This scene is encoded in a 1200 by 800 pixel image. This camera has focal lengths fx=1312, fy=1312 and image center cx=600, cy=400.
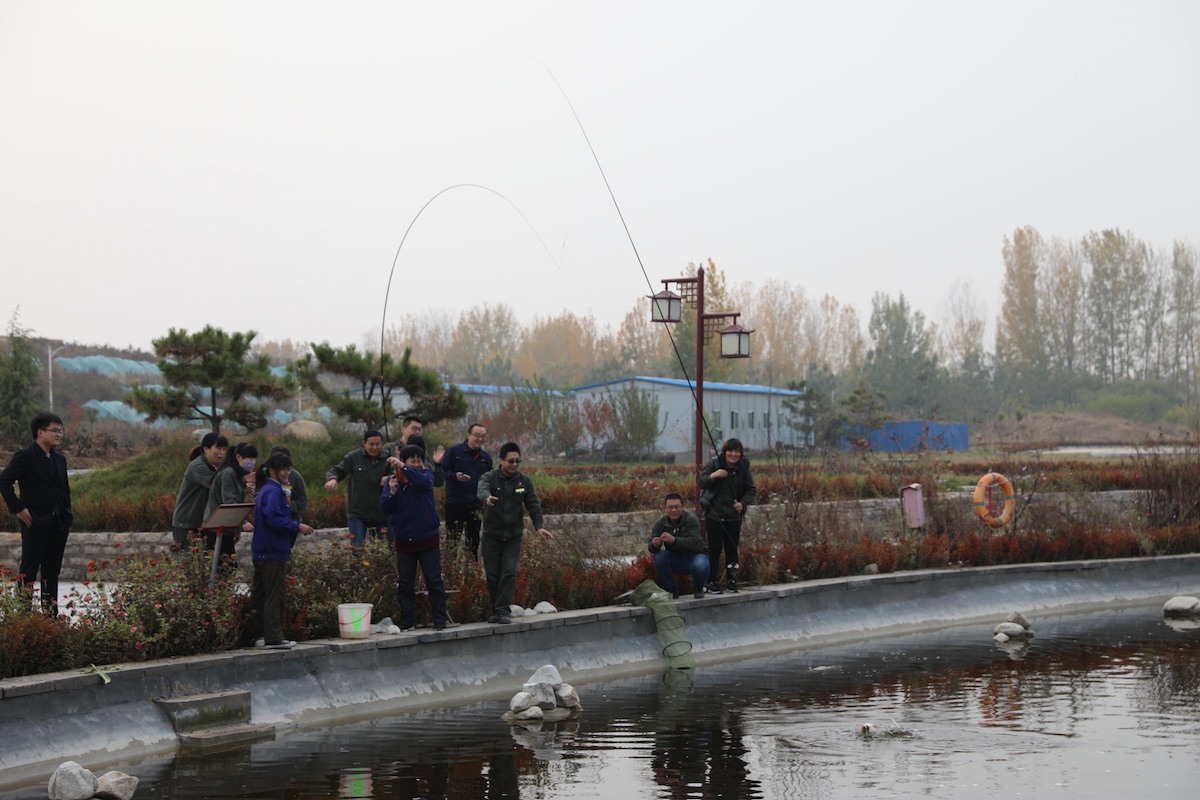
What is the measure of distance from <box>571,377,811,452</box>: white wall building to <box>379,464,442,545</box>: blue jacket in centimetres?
3381

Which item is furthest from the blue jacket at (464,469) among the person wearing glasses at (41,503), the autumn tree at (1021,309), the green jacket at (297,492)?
the autumn tree at (1021,309)

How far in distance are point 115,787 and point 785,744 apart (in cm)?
445

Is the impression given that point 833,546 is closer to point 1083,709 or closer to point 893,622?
point 893,622

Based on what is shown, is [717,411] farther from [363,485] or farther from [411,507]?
[411,507]

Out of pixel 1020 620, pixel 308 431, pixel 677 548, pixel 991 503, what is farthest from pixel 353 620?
pixel 308 431

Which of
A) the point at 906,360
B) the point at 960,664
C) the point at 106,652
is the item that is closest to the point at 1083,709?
the point at 960,664

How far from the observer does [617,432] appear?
45.1m

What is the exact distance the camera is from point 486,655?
1184 cm

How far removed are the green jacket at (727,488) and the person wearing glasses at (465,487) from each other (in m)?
2.54

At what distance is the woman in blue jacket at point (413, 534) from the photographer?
11703 mm

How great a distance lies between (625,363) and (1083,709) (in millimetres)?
99849

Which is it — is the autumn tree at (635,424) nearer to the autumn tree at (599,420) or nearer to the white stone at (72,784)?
the autumn tree at (599,420)

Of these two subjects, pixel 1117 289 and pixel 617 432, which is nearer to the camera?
pixel 617 432

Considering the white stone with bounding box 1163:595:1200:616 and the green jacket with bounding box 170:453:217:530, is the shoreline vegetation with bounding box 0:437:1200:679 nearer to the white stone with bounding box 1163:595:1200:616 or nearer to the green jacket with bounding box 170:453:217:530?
the green jacket with bounding box 170:453:217:530
